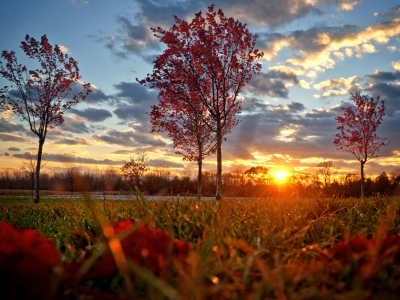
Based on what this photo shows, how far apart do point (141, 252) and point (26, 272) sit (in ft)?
1.45

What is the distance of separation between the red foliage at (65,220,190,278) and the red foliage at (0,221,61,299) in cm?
19

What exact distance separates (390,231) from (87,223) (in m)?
3.28

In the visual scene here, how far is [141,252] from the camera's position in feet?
3.62

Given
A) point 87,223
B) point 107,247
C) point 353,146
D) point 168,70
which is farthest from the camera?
point 353,146

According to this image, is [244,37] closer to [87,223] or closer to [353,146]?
[87,223]

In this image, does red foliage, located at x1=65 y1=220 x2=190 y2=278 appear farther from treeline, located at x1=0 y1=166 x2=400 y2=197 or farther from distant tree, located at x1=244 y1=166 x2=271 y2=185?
distant tree, located at x1=244 y1=166 x2=271 y2=185

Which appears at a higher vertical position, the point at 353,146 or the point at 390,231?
the point at 353,146

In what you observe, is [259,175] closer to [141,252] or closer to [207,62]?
[207,62]

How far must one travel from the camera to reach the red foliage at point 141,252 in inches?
41.0

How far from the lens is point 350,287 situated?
113 cm

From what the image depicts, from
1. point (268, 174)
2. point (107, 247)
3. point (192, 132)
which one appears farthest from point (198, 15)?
point (268, 174)

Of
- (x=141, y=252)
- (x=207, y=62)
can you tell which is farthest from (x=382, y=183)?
(x=141, y=252)

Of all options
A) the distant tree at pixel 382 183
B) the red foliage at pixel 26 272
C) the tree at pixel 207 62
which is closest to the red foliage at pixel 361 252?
the red foliage at pixel 26 272

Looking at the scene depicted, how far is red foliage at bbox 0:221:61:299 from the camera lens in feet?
2.49
